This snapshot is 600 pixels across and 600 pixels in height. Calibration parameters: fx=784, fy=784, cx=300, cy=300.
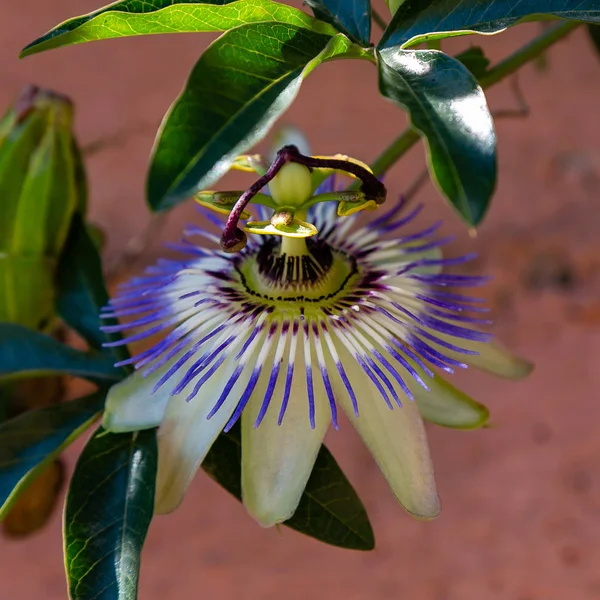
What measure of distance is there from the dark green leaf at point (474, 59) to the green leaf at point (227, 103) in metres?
0.20

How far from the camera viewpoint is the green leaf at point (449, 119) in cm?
→ 47

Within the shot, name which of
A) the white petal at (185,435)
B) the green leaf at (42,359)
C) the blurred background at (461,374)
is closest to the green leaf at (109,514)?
the white petal at (185,435)

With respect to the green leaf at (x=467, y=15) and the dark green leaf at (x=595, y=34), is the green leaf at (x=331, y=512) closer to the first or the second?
the green leaf at (x=467, y=15)

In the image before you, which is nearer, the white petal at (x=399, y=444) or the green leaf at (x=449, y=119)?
the green leaf at (x=449, y=119)

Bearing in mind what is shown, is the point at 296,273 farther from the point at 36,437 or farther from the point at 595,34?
the point at 595,34

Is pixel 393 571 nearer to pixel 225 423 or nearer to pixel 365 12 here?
pixel 225 423

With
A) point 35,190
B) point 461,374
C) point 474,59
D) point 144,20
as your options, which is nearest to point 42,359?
point 35,190

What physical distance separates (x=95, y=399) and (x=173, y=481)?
19 cm

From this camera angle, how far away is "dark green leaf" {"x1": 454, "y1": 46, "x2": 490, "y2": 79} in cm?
76

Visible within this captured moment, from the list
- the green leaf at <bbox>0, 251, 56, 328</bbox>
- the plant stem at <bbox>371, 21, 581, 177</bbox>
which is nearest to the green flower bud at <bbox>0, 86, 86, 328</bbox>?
the green leaf at <bbox>0, 251, 56, 328</bbox>

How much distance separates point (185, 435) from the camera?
2.40ft

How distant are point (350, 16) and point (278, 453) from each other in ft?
1.29

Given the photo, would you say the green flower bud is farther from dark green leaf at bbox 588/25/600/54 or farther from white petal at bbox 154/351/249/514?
dark green leaf at bbox 588/25/600/54

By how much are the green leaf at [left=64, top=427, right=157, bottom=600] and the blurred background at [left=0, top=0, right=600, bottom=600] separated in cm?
86
